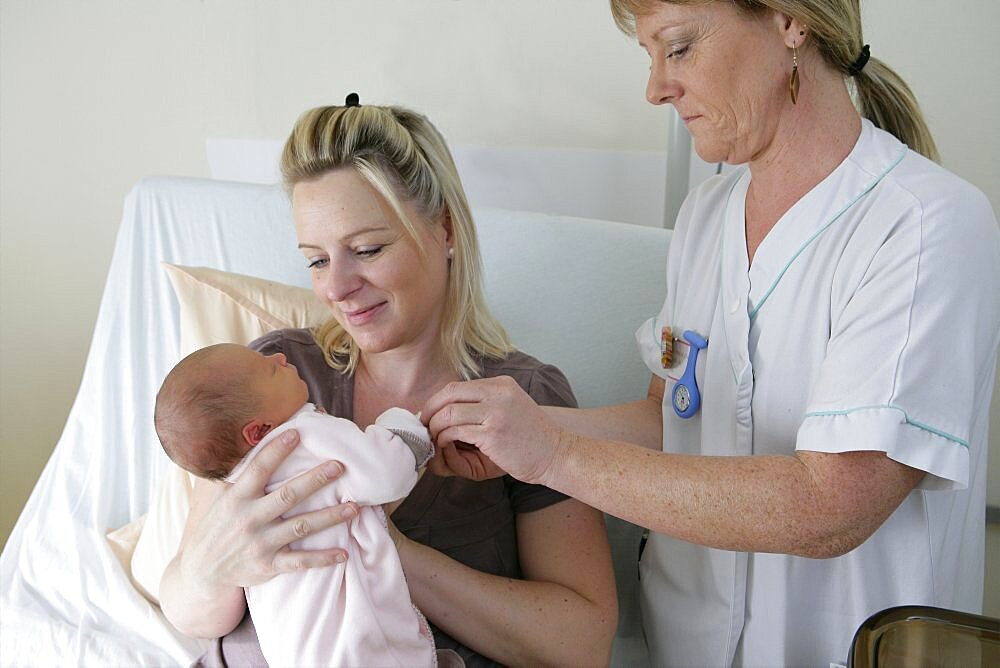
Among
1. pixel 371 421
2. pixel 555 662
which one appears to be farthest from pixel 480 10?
Answer: pixel 555 662

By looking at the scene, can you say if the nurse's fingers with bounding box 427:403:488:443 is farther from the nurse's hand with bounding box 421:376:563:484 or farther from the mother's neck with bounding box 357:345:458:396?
the mother's neck with bounding box 357:345:458:396

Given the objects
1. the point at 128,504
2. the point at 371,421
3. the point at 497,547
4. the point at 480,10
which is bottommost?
the point at 128,504

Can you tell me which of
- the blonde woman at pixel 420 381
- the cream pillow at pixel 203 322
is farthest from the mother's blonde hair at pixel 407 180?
the cream pillow at pixel 203 322

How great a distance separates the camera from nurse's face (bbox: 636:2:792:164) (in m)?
1.18

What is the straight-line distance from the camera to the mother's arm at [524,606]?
4.57 feet

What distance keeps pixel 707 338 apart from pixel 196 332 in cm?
104

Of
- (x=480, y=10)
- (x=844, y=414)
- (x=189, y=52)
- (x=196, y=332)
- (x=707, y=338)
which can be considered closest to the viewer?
(x=844, y=414)

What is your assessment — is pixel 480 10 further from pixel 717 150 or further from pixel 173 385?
pixel 173 385

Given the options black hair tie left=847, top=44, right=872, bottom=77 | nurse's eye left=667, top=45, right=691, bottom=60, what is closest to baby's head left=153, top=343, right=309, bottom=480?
nurse's eye left=667, top=45, right=691, bottom=60

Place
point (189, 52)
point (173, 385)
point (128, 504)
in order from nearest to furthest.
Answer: point (173, 385) → point (128, 504) → point (189, 52)

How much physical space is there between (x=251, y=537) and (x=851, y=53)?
1011 millimetres

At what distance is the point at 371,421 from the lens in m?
1.58

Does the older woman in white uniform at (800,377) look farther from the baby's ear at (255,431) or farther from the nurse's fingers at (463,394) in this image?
the baby's ear at (255,431)

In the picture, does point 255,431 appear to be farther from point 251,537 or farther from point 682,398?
point 682,398
